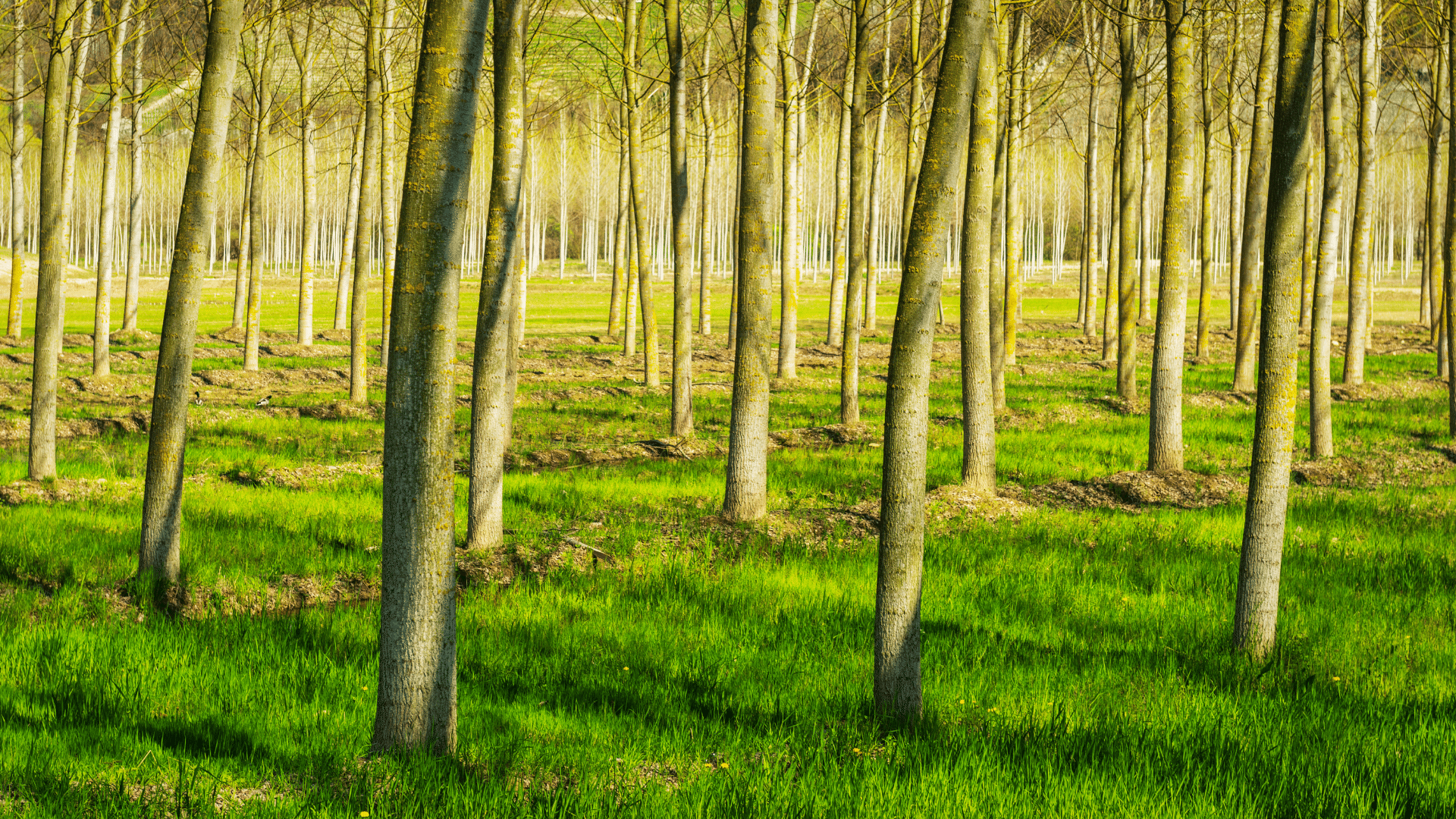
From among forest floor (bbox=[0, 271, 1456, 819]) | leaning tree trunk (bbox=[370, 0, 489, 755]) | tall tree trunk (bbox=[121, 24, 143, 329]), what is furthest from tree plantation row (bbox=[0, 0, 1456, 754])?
forest floor (bbox=[0, 271, 1456, 819])

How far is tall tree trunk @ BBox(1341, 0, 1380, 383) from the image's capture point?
1348 cm

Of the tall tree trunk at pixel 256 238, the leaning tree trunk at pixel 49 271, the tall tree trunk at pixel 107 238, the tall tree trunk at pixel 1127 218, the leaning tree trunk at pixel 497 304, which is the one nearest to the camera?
the leaning tree trunk at pixel 497 304

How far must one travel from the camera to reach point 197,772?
11.3 feet

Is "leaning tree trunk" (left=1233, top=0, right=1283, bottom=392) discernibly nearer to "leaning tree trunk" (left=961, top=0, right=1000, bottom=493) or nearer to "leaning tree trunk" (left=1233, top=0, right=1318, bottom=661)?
"leaning tree trunk" (left=961, top=0, right=1000, bottom=493)

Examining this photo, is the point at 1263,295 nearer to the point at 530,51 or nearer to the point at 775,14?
the point at 775,14

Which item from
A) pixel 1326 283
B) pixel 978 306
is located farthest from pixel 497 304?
pixel 1326 283

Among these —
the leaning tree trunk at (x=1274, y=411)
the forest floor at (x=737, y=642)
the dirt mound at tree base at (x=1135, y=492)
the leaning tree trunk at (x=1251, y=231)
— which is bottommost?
the forest floor at (x=737, y=642)

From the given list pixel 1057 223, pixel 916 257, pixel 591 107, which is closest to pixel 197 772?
pixel 916 257

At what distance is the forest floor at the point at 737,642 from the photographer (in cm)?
351

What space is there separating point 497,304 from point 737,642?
3.09 metres

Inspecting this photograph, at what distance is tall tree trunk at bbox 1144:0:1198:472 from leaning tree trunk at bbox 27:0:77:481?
956 cm

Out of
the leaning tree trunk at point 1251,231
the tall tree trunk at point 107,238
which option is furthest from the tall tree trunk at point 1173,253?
the tall tree trunk at point 107,238

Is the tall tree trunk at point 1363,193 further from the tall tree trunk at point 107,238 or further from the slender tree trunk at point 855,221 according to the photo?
the tall tree trunk at point 107,238

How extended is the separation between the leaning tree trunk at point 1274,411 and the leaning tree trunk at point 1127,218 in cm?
747
